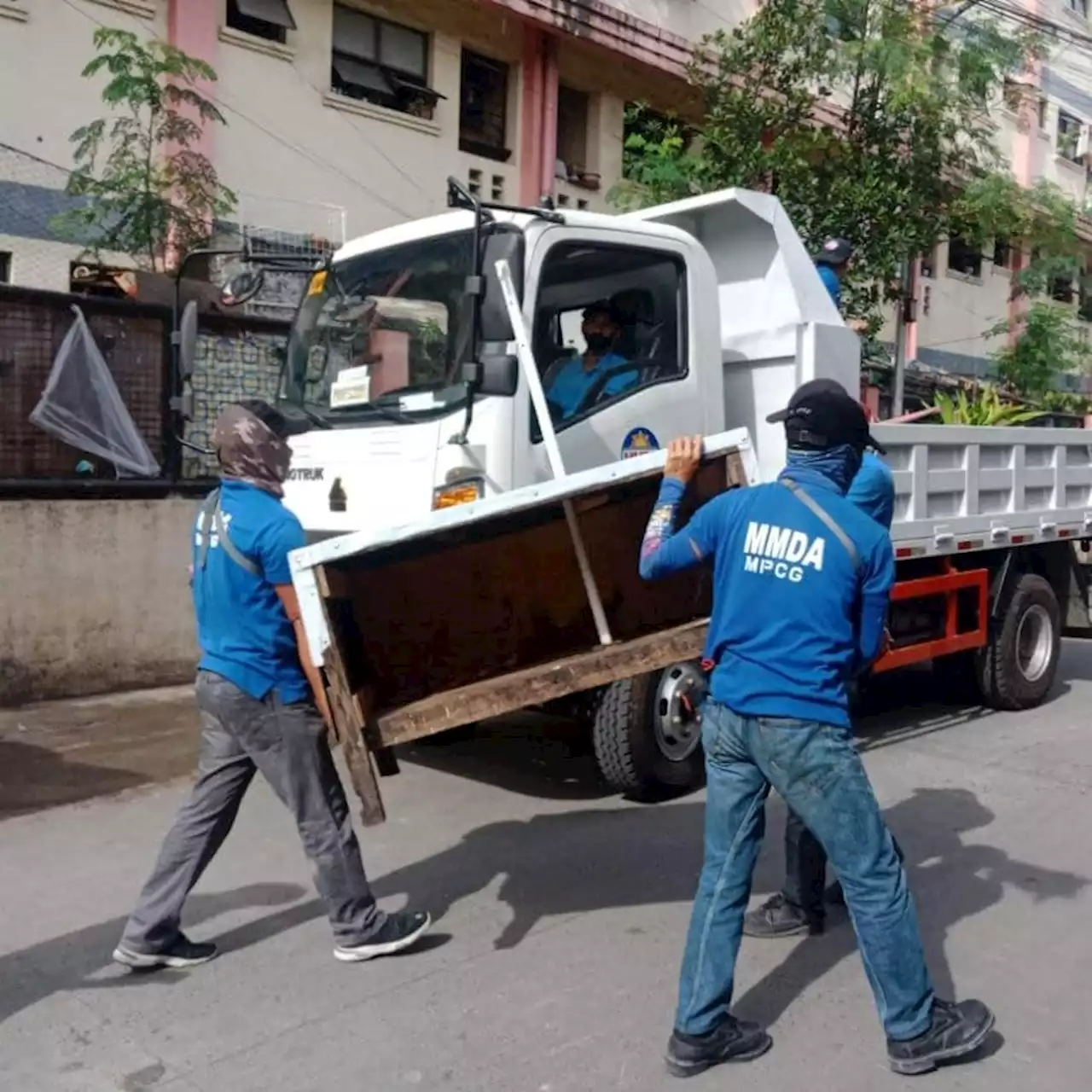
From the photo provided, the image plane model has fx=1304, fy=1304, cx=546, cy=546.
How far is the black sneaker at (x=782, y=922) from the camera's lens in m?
4.43

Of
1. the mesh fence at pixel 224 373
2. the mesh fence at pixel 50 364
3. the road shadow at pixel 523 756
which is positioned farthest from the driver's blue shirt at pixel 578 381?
the mesh fence at pixel 50 364

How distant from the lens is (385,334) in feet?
19.6

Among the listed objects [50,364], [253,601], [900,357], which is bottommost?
[253,601]

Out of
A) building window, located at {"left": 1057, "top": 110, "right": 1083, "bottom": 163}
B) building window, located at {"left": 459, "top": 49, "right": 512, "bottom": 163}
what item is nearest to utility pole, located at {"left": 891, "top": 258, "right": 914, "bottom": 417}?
building window, located at {"left": 459, "top": 49, "right": 512, "bottom": 163}

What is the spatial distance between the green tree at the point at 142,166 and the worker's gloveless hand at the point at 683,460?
280 inches

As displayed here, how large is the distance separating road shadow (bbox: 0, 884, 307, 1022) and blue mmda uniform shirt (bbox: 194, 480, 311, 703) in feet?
3.18

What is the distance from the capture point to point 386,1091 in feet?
11.0

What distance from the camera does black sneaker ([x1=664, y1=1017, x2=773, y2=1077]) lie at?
11.2 feet

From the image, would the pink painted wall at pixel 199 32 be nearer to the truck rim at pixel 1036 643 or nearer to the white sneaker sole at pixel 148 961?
the truck rim at pixel 1036 643

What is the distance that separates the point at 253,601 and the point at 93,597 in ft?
15.4

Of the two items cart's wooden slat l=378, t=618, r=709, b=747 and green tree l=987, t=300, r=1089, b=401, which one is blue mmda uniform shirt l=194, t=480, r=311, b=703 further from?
green tree l=987, t=300, r=1089, b=401

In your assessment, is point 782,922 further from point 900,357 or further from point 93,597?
point 900,357

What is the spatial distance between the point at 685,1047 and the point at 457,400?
9.60 feet

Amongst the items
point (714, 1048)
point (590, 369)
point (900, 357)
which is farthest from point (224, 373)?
point (900, 357)
